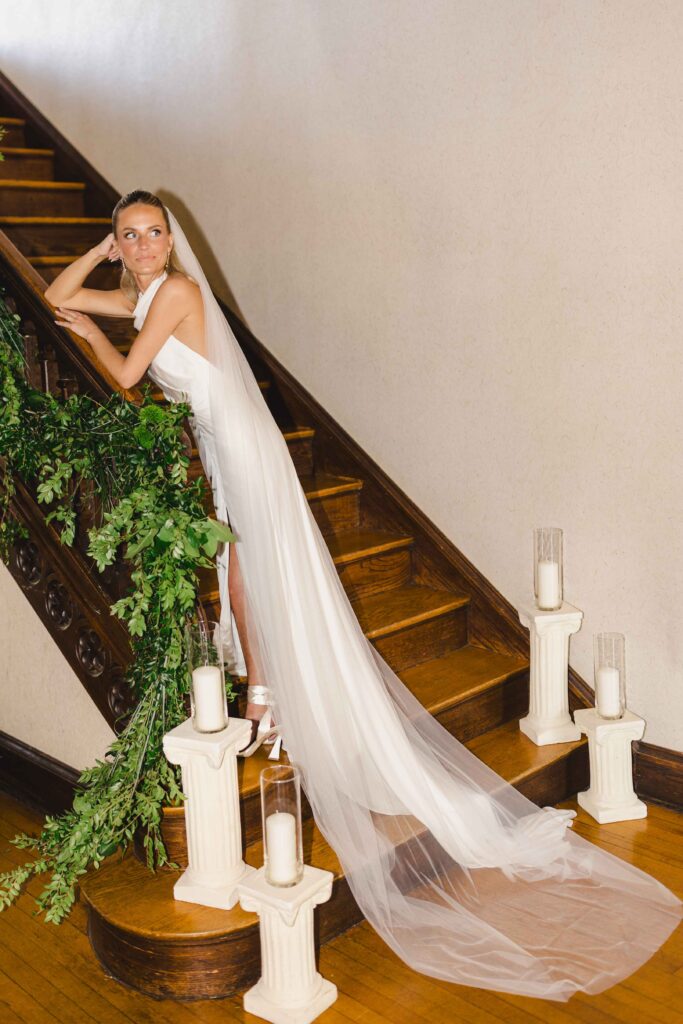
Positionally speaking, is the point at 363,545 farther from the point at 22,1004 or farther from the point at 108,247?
the point at 22,1004

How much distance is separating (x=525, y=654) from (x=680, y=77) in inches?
81.9

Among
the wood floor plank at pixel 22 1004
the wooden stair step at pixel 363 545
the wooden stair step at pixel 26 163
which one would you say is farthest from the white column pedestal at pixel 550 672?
the wooden stair step at pixel 26 163

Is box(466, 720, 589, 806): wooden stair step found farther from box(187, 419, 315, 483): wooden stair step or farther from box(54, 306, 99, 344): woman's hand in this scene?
box(54, 306, 99, 344): woman's hand

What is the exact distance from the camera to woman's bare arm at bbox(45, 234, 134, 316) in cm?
330

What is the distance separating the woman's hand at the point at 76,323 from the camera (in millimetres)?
3256

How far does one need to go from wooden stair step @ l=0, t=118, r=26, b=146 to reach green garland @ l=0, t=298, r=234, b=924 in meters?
3.17

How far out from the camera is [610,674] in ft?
11.9

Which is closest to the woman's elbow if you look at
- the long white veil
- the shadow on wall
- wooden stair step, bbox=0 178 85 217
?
the long white veil

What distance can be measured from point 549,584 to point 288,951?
1677 millimetres

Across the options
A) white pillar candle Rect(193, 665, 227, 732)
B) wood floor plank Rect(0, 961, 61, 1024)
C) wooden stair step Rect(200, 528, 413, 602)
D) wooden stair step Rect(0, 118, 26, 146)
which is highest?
wooden stair step Rect(0, 118, 26, 146)

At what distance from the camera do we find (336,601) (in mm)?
3262

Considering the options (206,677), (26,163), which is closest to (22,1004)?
(206,677)

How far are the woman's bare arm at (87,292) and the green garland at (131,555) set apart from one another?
12.9 inches

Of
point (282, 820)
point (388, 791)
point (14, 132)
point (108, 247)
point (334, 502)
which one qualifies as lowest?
point (388, 791)
